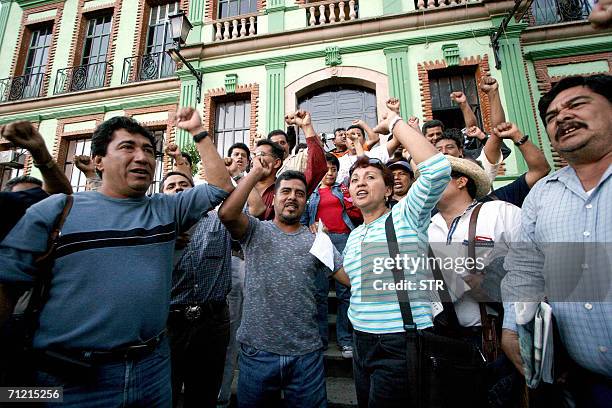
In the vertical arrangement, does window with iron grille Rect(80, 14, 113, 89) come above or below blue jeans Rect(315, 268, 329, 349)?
above

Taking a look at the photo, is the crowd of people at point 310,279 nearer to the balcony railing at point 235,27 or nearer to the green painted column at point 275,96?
the green painted column at point 275,96

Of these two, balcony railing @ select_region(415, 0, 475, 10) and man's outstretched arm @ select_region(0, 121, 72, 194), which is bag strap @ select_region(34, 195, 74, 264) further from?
balcony railing @ select_region(415, 0, 475, 10)

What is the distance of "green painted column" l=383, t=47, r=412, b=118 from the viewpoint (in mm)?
6926

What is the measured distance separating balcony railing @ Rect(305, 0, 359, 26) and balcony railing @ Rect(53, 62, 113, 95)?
671 centimetres

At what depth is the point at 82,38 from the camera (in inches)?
407

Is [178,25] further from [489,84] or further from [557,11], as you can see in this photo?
[557,11]

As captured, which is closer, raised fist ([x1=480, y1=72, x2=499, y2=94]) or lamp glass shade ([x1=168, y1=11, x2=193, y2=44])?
raised fist ([x1=480, y1=72, x2=499, y2=94])

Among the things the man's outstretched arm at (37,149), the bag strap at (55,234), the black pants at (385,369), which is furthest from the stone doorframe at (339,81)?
the bag strap at (55,234)

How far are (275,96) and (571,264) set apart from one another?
712cm

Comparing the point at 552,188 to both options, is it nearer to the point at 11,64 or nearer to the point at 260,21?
the point at 260,21

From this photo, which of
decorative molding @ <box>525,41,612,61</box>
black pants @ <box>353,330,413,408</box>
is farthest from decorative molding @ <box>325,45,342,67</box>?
black pants @ <box>353,330,413,408</box>

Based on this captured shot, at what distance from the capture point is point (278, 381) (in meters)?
1.88

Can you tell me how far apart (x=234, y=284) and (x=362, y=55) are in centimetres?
653

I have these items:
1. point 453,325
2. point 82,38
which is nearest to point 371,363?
point 453,325
